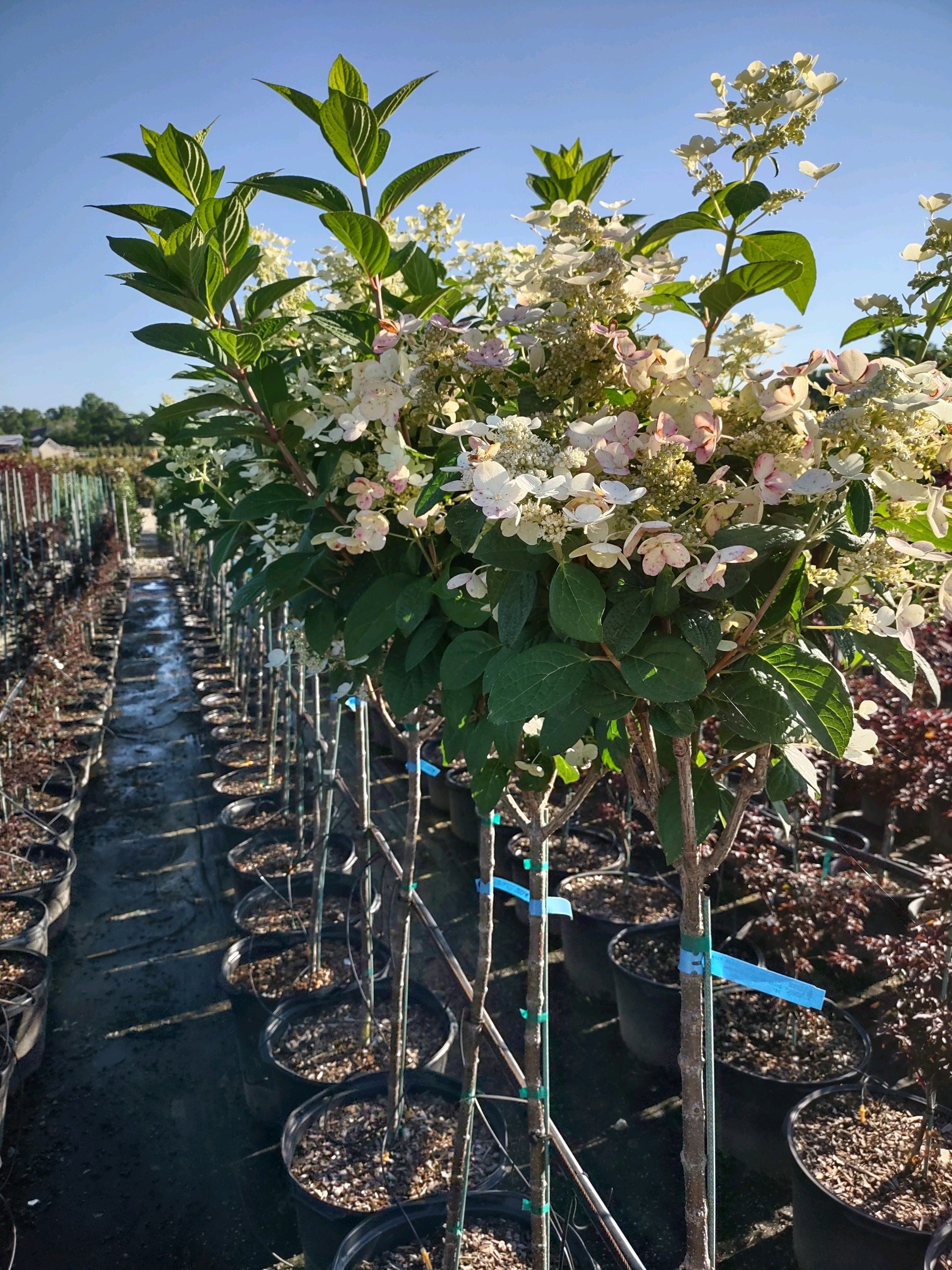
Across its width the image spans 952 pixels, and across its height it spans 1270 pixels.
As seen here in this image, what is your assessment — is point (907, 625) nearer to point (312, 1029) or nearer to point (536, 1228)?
point (536, 1228)

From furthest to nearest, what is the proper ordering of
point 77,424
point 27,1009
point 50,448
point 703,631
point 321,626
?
1. point 77,424
2. point 50,448
3. point 27,1009
4. point 321,626
5. point 703,631

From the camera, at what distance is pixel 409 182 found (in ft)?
3.60

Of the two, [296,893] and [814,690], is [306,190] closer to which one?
[814,690]

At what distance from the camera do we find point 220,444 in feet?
6.84

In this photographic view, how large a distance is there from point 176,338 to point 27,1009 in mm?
2837

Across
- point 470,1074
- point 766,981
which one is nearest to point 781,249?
point 766,981

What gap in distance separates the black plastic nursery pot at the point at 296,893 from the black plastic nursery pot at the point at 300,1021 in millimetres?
599

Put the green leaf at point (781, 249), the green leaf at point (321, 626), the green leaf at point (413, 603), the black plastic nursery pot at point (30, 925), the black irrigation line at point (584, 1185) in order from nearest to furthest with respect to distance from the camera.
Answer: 1. the green leaf at point (781, 249)
2. the green leaf at point (413, 603)
3. the green leaf at point (321, 626)
4. the black irrigation line at point (584, 1185)
5. the black plastic nursery pot at point (30, 925)

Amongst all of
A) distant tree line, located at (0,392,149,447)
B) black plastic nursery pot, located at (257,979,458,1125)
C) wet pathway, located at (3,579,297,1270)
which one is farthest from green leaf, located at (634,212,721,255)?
distant tree line, located at (0,392,149,447)

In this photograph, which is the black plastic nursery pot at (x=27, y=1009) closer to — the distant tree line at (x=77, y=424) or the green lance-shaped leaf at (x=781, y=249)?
the green lance-shaped leaf at (x=781, y=249)

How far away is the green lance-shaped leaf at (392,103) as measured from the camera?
1046mm

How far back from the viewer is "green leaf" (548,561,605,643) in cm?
72

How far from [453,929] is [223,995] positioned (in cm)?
105

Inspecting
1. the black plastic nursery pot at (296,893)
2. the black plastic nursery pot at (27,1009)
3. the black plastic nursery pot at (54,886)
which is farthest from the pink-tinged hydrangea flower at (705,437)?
the black plastic nursery pot at (54,886)
